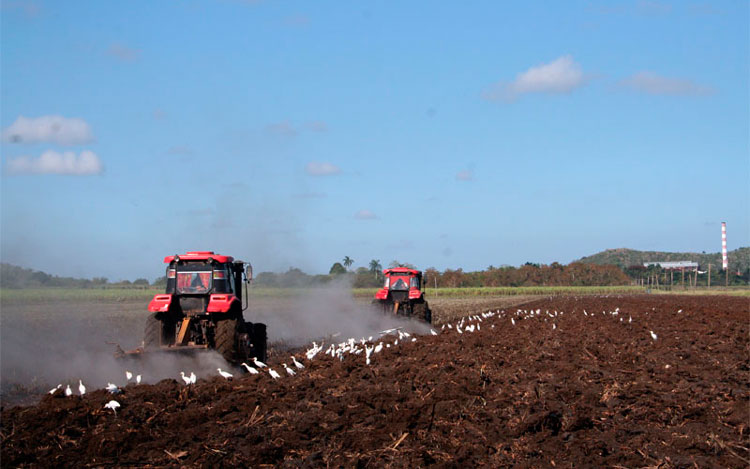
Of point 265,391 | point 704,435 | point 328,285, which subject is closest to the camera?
point 704,435

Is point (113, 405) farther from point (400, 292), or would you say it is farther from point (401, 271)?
point (400, 292)

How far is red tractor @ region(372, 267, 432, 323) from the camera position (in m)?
25.1

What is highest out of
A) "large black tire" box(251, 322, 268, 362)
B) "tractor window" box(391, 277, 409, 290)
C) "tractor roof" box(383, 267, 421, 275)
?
"tractor roof" box(383, 267, 421, 275)

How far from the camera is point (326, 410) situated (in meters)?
8.85

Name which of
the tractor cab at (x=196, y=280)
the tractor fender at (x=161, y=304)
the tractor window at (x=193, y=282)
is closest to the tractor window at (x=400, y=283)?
the tractor cab at (x=196, y=280)

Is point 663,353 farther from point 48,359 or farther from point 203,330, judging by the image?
point 48,359

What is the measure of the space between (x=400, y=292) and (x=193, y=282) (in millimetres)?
12467

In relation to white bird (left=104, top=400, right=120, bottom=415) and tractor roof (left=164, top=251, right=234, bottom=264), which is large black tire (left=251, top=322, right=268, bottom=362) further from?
white bird (left=104, top=400, right=120, bottom=415)

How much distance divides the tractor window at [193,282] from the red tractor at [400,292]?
11.2 meters

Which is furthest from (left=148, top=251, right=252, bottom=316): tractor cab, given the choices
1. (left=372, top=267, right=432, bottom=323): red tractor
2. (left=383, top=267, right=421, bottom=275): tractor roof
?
(left=383, top=267, right=421, bottom=275): tractor roof

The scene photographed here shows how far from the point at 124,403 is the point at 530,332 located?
36.9ft

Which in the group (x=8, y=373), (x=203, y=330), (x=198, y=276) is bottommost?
(x=8, y=373)

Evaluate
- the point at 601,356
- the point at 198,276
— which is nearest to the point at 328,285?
the point at 198,276

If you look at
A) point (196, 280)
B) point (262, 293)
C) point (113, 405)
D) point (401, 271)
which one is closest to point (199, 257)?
point (196, 280)
